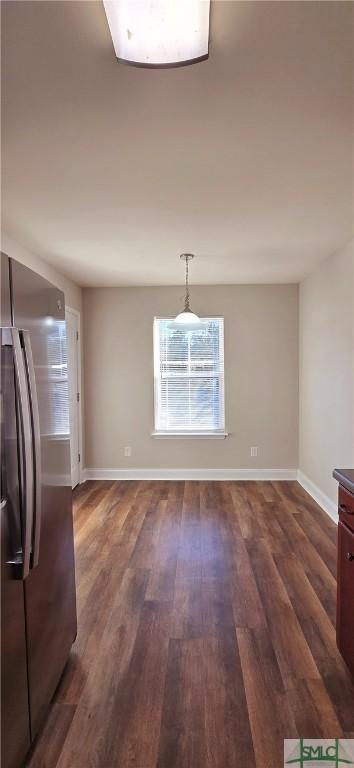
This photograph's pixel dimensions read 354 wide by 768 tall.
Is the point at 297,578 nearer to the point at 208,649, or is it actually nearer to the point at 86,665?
the point at 208,649

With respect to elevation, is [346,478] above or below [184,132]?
below

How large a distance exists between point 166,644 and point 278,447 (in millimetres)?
3459

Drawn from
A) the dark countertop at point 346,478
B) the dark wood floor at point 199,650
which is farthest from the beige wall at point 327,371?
the dark countertop at point 346,478

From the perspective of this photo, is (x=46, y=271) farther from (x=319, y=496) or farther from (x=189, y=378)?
(x=319, y=496)

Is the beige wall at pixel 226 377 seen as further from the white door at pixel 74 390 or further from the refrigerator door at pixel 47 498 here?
the refrigerator door at pixel 47 498

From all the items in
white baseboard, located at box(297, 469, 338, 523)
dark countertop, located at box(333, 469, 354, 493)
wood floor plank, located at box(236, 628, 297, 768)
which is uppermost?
dark countertop, located at box(333, 469, 354, 493)

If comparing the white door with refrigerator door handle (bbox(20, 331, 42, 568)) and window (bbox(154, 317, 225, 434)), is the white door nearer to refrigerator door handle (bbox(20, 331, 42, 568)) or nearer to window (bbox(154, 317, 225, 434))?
window (bbox(154, 317, 225, 434))

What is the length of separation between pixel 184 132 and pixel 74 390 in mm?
3579

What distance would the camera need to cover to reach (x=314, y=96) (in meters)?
1.55

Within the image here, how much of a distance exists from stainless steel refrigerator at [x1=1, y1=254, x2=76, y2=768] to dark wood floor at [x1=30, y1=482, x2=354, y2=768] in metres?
0.26

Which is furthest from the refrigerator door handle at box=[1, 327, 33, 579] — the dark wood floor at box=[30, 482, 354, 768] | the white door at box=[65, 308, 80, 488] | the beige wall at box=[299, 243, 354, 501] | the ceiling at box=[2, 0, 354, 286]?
the white door at box=[65, 308, 80, 488]

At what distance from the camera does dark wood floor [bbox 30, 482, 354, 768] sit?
60.0 inches

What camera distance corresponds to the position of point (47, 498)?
1617 mm

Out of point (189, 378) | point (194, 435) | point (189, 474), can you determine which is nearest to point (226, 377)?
point (189, 378)
